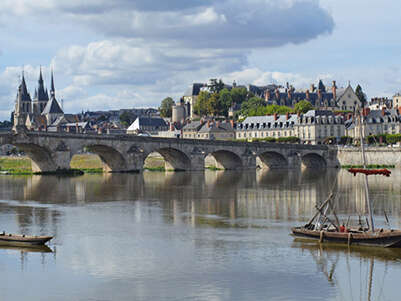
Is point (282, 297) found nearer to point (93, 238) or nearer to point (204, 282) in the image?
point (204, 282)

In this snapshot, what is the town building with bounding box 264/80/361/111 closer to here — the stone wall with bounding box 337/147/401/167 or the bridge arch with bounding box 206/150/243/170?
the stone wall with bounding box 337/147/401/167

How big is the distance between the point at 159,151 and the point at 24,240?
65633 millimetres

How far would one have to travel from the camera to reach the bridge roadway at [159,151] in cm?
8975

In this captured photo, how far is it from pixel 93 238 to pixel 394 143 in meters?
90.8

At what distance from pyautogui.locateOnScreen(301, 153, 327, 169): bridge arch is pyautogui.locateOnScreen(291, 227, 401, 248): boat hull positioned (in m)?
80.6

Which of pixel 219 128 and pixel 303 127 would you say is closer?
pixel 303 127

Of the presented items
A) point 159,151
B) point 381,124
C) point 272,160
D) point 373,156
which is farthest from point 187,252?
point 381,124

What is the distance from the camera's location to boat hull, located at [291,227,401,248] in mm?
34250

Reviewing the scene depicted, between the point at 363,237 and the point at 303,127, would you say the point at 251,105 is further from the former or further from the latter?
the point at 363,237

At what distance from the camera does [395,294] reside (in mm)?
27516

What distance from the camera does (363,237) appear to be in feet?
114

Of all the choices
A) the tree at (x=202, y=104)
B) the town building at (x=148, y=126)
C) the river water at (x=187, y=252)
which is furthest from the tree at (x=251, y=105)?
the river water at (x=187, y=252)

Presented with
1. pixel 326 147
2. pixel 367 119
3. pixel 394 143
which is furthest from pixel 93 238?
pixel 367 119

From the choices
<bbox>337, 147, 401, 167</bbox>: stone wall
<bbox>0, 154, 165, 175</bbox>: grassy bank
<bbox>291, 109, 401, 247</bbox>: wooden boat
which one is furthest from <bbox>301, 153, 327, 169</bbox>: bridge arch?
<bbox>291, 109, 401, 247</bbox>: wooden boat
